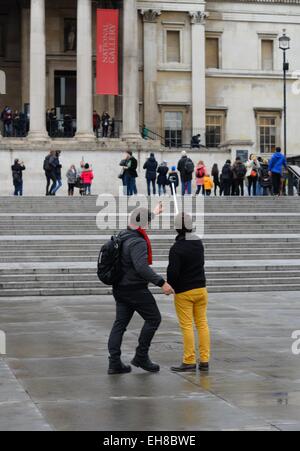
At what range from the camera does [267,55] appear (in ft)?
202

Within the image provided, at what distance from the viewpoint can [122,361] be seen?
13.7 metres

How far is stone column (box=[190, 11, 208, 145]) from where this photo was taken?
193 ft

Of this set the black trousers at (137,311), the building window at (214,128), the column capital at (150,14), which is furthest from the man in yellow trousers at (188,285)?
the building window at (214,128)

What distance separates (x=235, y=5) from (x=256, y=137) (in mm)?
7225

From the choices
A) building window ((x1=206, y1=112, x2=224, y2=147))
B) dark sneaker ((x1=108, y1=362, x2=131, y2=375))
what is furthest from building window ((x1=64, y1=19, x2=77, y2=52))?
dark sneaker ((x1=108, y1=362, x2=131, y2=375))

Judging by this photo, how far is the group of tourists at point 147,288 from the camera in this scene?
1266cm

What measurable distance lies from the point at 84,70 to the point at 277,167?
621 inches

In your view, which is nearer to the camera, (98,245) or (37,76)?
(98,245)

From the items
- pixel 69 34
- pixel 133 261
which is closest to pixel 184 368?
pixel 133 261

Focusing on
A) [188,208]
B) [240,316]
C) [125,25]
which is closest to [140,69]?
[125,25]

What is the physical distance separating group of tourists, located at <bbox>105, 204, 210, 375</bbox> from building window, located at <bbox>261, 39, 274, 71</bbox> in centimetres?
4962

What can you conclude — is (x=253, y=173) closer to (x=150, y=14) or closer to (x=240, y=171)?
(x=240, y=171)

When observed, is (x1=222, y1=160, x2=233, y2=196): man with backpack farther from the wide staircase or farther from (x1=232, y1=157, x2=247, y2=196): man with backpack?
the wide staircase

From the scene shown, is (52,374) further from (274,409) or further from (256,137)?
(256,137)
